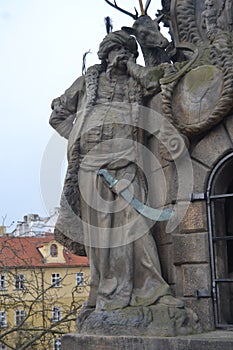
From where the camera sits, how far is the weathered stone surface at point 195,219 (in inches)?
248

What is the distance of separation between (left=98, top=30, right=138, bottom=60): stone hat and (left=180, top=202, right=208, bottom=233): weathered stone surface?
1.83 meters

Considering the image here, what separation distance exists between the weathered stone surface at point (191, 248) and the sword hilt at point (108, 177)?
0.78 meters

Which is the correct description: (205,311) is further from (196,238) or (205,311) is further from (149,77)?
(149,77)

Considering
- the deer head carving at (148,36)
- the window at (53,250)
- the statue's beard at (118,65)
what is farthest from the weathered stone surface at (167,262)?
the window at (53,250)

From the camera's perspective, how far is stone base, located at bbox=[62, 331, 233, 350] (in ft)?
18.3

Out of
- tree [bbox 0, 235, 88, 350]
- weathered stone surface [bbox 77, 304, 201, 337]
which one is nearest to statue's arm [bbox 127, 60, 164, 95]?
weathered stone surface [bbox 77, 304, 201, 337]

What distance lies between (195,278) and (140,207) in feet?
2.79

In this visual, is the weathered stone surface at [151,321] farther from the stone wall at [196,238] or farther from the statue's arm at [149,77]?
the statue's arm at [149,77]

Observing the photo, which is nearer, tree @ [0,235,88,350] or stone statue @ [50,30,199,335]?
stone statue @ [50,30,199,335]

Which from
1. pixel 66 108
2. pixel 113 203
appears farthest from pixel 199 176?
pixel 66 108

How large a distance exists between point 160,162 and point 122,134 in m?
0.47

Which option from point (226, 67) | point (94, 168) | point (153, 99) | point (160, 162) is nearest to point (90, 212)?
point (94, 168)

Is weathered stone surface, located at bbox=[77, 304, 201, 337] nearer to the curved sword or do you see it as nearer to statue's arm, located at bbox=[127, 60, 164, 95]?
the curved sword

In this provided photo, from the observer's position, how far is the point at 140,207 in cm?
646
